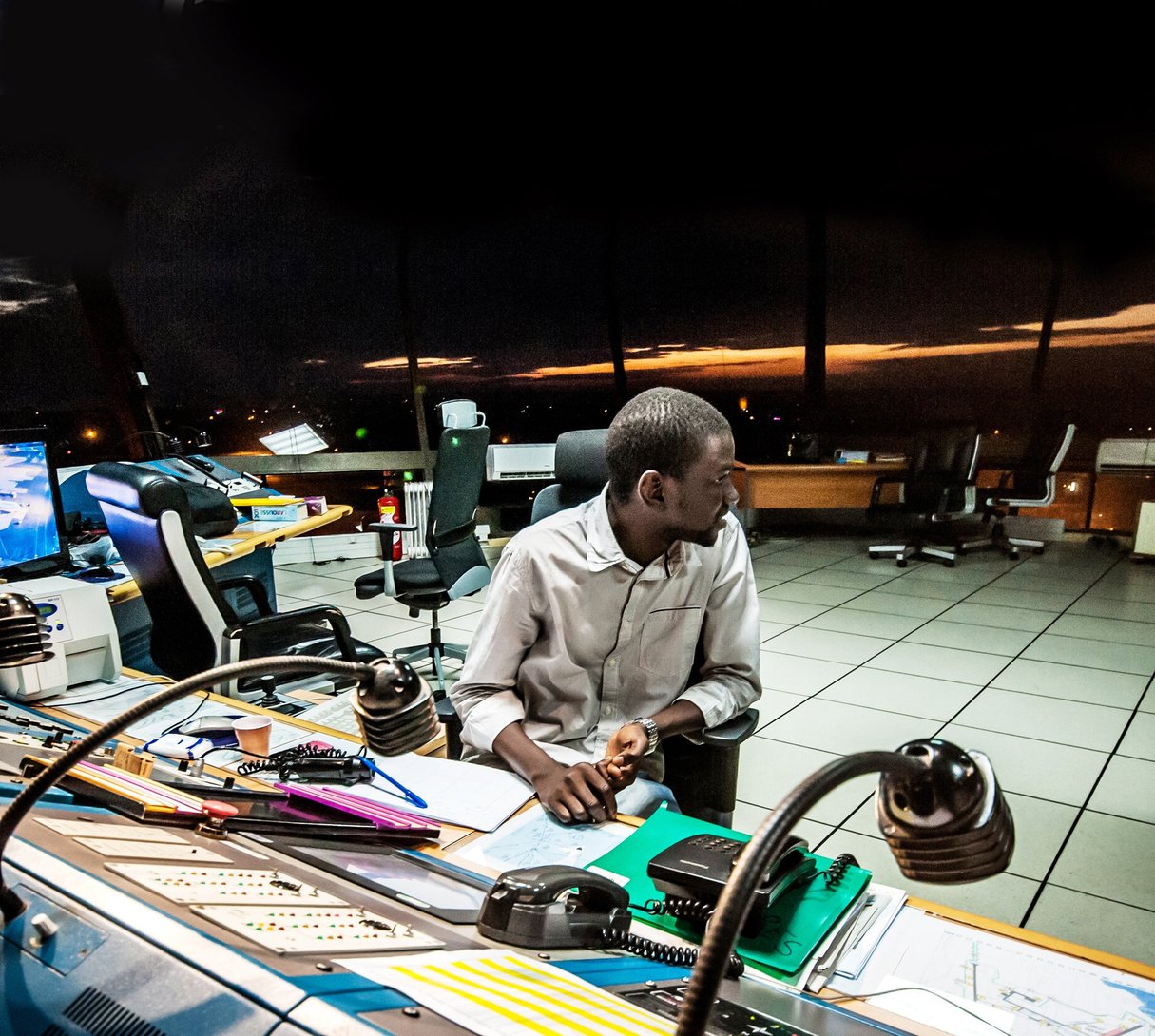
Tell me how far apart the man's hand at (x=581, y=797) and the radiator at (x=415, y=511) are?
5.28m

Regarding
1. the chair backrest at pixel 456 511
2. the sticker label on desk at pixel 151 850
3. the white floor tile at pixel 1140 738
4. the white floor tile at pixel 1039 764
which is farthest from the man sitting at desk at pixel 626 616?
the white floor tile at pixel 1140 738

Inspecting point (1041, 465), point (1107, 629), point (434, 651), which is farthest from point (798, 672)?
point (1041, 465)

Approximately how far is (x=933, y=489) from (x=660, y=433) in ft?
18.5

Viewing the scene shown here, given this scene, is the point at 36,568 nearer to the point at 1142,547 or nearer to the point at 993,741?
the point at 993,741

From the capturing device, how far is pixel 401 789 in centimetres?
137

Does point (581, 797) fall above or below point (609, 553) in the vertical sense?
below

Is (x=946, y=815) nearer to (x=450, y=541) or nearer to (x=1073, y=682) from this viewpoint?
(x=450, y=541)

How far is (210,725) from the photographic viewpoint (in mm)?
1600

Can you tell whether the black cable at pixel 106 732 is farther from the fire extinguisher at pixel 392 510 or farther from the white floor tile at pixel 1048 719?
the fire extinguisher at pixel 392 510

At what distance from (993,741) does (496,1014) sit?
3.13 meters

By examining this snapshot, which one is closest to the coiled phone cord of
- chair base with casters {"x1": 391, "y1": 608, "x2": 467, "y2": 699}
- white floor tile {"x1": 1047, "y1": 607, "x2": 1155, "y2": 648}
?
chair base with casters {"x1": 391, "y1": 608, "x2": 467, "y2": 699}

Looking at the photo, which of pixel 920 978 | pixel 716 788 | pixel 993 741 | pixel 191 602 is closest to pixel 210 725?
pixel 191 602

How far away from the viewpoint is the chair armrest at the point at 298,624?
7.91ft

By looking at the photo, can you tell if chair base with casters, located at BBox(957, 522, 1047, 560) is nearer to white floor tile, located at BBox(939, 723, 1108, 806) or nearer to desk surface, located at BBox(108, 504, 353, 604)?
white floor tile, located at BBox(939, 723, 1108, 806)
